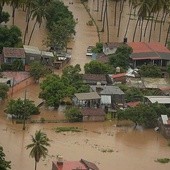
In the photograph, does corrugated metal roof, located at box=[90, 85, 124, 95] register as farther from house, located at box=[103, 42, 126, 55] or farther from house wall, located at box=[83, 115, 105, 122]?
house, located at box=[103, 42, 126, 55]

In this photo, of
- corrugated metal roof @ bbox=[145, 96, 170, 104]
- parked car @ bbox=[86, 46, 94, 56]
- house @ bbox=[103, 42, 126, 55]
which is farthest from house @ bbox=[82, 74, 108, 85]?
parked car @ bbox=[86, 46, 94, 56]

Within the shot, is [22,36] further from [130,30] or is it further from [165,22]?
[165,22]

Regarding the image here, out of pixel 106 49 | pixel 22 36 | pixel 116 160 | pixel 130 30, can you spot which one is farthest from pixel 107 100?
pixel 130 30

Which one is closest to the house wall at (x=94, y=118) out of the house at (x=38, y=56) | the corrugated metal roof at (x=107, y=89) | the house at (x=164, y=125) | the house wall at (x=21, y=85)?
the corrugated metal roof at (x=107, y=89)

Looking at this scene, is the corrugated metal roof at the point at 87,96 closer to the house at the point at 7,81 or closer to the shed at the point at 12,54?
the house at the point at 7,81

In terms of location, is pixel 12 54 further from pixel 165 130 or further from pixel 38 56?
pixel 165 130
